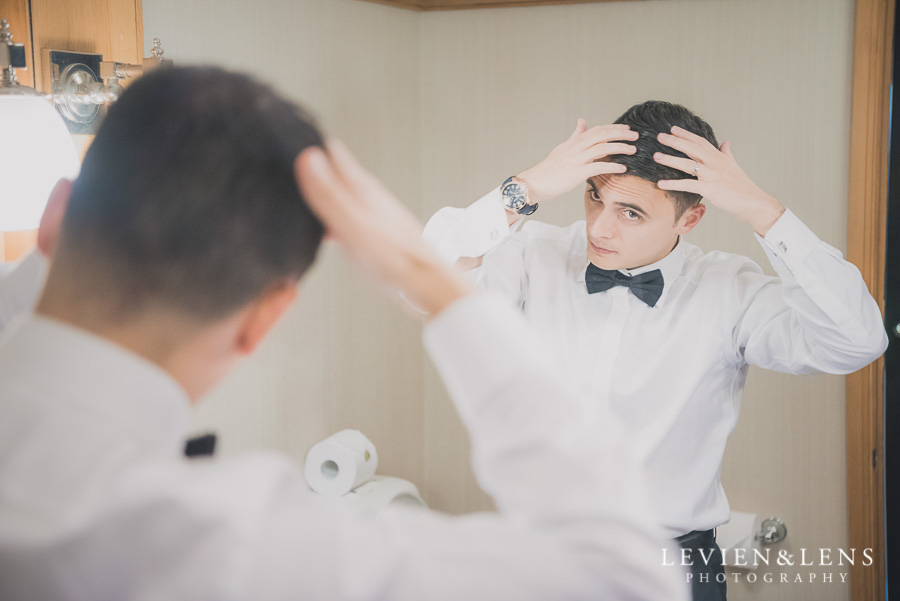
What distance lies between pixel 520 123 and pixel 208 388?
8.42 feet

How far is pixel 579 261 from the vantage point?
2.15 meters

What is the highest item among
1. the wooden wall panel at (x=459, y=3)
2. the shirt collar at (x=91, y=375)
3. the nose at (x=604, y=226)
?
the wooden wall panel at (x=459, y=3)

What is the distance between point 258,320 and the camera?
64cm

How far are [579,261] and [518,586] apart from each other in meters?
1.68

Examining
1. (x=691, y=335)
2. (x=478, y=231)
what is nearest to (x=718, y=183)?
(x=691, y=335)

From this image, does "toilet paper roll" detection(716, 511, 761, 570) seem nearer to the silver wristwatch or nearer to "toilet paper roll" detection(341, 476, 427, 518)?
"toilet paper roll" detection(341, 476, 427, 518)

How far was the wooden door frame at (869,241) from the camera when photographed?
247 cm

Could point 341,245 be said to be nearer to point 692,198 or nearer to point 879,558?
point 692,198

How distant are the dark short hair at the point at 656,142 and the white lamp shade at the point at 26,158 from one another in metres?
1.23

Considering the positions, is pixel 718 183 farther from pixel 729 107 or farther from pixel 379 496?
pixel 379 496

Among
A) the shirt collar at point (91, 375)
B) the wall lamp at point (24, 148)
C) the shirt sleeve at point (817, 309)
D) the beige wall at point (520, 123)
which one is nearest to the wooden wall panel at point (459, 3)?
the beige wall at point (520, 123)

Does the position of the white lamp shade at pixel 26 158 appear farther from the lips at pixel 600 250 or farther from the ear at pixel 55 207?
the lips at pixel 600 250

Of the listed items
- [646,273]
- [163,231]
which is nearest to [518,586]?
[163,231]

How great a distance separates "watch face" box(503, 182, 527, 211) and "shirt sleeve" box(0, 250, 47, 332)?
1246 mm
